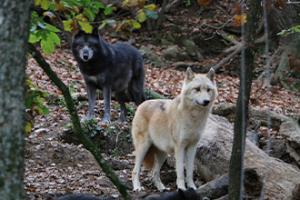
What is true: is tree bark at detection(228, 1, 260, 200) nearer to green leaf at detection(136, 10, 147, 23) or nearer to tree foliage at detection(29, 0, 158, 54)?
tree foliage at detection(29, 0, 158, 54)

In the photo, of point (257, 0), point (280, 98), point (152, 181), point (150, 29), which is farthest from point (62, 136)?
point (150, 29)

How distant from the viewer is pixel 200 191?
7.47 m

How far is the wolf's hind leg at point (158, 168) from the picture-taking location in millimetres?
8617

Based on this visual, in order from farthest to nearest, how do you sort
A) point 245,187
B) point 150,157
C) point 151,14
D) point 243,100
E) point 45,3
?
point 150,157 < point 245,187 < point 243,100 < point 45,3 < point 151,14

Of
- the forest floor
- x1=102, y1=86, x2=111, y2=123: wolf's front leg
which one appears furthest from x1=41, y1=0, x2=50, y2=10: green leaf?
x1=102, y1=86, x2=111, y2=123: wolf's front leg

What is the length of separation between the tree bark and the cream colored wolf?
209 cm

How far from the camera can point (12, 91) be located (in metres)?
3.03

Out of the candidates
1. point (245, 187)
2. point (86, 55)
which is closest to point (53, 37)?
point (245, 187)

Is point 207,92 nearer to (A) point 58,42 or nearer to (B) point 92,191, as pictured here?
(B) point 92,191

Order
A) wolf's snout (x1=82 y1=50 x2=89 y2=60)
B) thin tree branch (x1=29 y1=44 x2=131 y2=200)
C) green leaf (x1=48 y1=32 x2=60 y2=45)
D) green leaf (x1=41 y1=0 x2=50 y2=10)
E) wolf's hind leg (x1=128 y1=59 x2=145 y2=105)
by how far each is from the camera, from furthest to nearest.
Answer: wolf's hind leg (x1=128 y1=59 x2=145 y2=105) < wolf's snout (x1=82 y1=50 x2=89 y2=60) < green leaf (x1=48 y1=32 x2=60 y2=45) < green leaf (x1=41 y1=0 x2=50 y2=10) < thin tree branch (x1=29 y1=44 x2=131 y2=200)

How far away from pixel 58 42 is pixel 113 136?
18.6 ft

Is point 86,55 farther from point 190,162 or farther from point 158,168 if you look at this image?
point 190,162

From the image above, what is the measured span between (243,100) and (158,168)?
3167mm

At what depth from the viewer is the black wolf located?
40.3 ft
